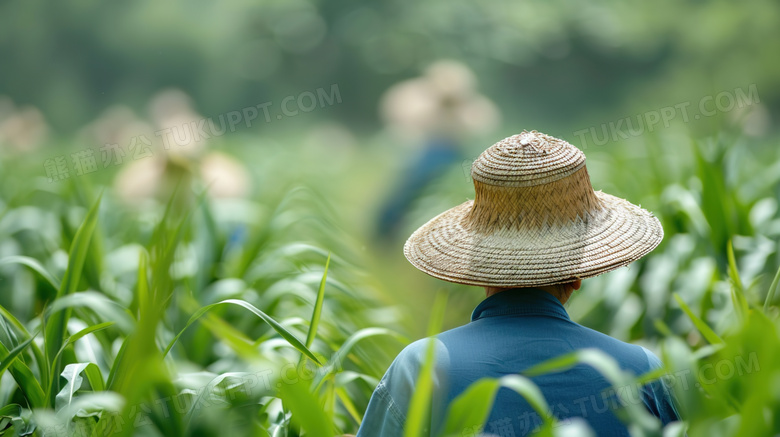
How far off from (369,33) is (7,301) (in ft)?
88.5

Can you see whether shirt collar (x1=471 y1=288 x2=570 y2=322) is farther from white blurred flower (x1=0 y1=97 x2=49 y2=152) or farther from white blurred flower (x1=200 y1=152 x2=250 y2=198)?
white blurred flower (x1=0 y1=97 x2=49 y2=152)

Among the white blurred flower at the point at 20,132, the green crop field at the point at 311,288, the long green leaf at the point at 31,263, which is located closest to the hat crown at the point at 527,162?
the green crop field at the point at 311,288

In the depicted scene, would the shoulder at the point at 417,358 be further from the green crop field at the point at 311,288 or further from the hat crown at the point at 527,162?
the hat crown at the point at 527,162

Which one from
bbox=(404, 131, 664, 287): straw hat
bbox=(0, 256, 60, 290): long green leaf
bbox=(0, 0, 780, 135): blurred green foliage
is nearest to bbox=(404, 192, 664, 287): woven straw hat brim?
bbox=(404, 131, 664, 287): straw hat

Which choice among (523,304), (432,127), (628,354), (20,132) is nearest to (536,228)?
(523,304)

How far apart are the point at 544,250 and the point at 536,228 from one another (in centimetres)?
8

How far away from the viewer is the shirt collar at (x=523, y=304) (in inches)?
65.5

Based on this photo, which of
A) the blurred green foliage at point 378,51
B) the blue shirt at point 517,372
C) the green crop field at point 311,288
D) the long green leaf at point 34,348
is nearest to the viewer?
the green crop field at point 311,288

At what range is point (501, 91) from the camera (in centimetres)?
2755

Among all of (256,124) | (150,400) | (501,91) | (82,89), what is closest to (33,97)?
(82,89)

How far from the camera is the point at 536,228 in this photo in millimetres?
1761

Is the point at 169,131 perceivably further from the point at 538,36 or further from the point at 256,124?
the point at 256,124

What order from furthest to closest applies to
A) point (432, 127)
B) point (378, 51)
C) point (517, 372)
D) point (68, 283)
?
point (378, 51), point (432, 127), point (68, 283), point (517, 372)

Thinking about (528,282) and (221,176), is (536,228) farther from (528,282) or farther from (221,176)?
(221,176)
